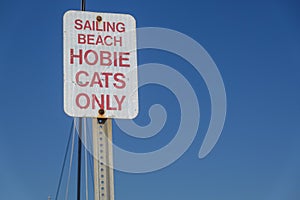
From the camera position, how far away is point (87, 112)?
246 centimetres

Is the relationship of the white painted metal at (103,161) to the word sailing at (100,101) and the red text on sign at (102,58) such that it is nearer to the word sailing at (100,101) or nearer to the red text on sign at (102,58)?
the word sailing at (100,101)

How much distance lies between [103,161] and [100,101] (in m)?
0.30

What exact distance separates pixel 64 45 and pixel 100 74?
230 millimetres

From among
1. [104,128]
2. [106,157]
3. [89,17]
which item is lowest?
[106,157]

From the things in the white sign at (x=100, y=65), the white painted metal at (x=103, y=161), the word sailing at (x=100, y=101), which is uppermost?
the white sign at (x=100, y=65)

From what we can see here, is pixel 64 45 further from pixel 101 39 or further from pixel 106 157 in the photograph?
pixel 106 157

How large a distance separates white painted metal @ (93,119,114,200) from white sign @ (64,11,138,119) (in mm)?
70

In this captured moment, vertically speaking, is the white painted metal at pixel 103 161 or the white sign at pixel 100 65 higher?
the white sign at pixel 100 65

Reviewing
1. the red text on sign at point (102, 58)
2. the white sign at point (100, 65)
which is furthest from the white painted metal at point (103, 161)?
the red text on sign at point (102, 58)

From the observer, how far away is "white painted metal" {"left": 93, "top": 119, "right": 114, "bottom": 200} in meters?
2.35

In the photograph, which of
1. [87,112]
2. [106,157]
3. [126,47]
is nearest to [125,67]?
[126,47]

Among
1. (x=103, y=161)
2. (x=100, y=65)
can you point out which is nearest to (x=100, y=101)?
(x=100, y=65)

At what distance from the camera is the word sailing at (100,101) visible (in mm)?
2453

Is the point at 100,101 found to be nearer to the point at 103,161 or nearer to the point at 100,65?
the point at 100,65
